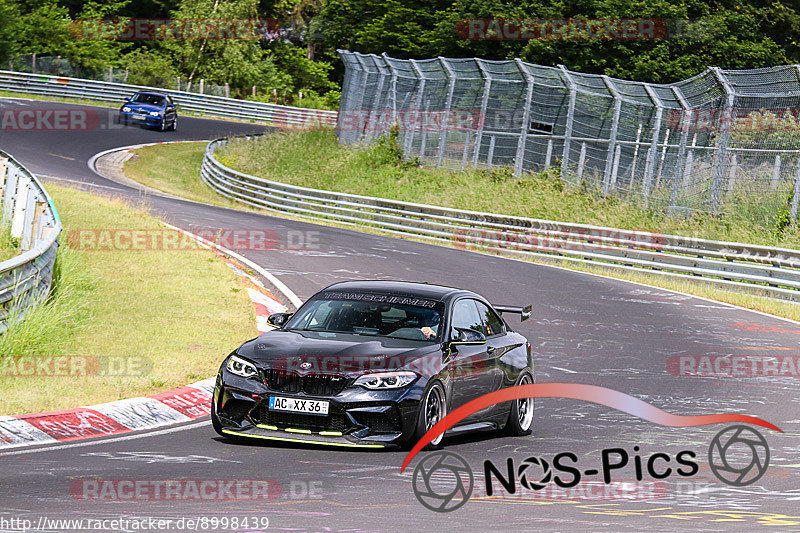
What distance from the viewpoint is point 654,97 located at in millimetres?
27453

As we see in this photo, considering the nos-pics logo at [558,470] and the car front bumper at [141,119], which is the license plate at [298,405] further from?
the car front bumper at [141,119]

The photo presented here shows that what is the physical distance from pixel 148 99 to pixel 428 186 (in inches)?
762

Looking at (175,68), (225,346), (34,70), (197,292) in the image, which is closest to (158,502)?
(225,346)

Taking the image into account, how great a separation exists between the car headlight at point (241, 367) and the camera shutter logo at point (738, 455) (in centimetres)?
356

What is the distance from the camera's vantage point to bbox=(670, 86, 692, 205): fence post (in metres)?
26.7

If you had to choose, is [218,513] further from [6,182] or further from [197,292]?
[6,182]

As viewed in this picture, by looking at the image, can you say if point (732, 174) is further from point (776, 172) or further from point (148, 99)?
point (148, 99)

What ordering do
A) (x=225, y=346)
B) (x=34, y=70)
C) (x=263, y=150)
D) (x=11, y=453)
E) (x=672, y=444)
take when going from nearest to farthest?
(x=11, y=453)
(x=672, y=444)
(x=225, y=346)
(x=263, y=150)
(x=34, y=70)

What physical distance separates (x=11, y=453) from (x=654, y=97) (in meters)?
21.9

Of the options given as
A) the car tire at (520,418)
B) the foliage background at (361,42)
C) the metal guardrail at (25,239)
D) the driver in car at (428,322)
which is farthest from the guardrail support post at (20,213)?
the foliage background at (361,42)

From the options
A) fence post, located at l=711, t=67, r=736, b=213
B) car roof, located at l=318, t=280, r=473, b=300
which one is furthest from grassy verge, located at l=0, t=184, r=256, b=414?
fence post, located at l=711, t=67, r=736, b=213

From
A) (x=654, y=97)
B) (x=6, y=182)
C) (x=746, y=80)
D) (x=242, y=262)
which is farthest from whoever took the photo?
(x=654, y=97)

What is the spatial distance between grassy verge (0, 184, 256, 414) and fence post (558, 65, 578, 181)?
13529 millimetres

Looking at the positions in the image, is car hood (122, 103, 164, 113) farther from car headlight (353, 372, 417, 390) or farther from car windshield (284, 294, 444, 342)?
car headlight (353, 372, 417, 390)
